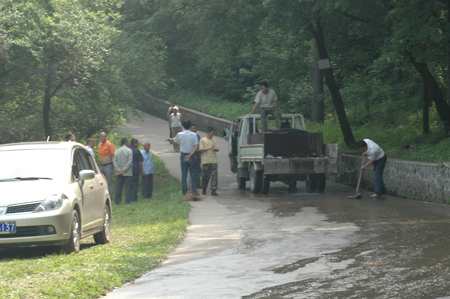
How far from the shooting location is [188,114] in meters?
38.3

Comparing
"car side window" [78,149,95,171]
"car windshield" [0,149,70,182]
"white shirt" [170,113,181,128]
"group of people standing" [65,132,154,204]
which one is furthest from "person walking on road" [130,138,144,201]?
"white shirt" [170,113,181,128]

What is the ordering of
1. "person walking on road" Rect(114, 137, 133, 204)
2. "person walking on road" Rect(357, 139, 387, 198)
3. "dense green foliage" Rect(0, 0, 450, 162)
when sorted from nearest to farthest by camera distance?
"person walking on road" Rect(357, 139, 387, 198) < "person walking on road" Rect(114, 137, 133, 204) < "dense green foliage" Rect(0, 0, 450, 162)

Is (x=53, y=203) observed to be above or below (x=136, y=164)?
below

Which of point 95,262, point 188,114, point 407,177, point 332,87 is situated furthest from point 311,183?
point 188,114

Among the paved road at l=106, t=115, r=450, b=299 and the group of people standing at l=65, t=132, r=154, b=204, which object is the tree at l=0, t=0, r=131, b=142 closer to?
the group of people standing at l=65, t=132, r=154, b=204

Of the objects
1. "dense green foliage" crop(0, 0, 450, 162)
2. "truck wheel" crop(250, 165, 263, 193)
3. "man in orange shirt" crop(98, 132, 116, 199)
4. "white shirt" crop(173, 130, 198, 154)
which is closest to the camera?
"white shirt" crop(173, 130, 198, 154)

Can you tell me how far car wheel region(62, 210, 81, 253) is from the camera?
7.91m

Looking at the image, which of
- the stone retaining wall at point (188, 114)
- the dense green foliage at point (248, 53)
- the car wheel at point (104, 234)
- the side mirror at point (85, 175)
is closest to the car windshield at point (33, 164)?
the side mirror at point (85, 175)

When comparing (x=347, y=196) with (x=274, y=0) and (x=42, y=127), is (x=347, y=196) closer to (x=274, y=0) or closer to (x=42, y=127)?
(x=274, y=0)

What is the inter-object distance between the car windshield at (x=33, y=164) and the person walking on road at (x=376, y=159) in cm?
844

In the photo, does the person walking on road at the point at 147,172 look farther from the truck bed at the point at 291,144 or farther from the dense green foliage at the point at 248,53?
the dense green foliage at the point at 248,53

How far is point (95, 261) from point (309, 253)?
111 inches

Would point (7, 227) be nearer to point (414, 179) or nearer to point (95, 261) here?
point (95, 261)

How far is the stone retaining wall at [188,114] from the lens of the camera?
110 feet
